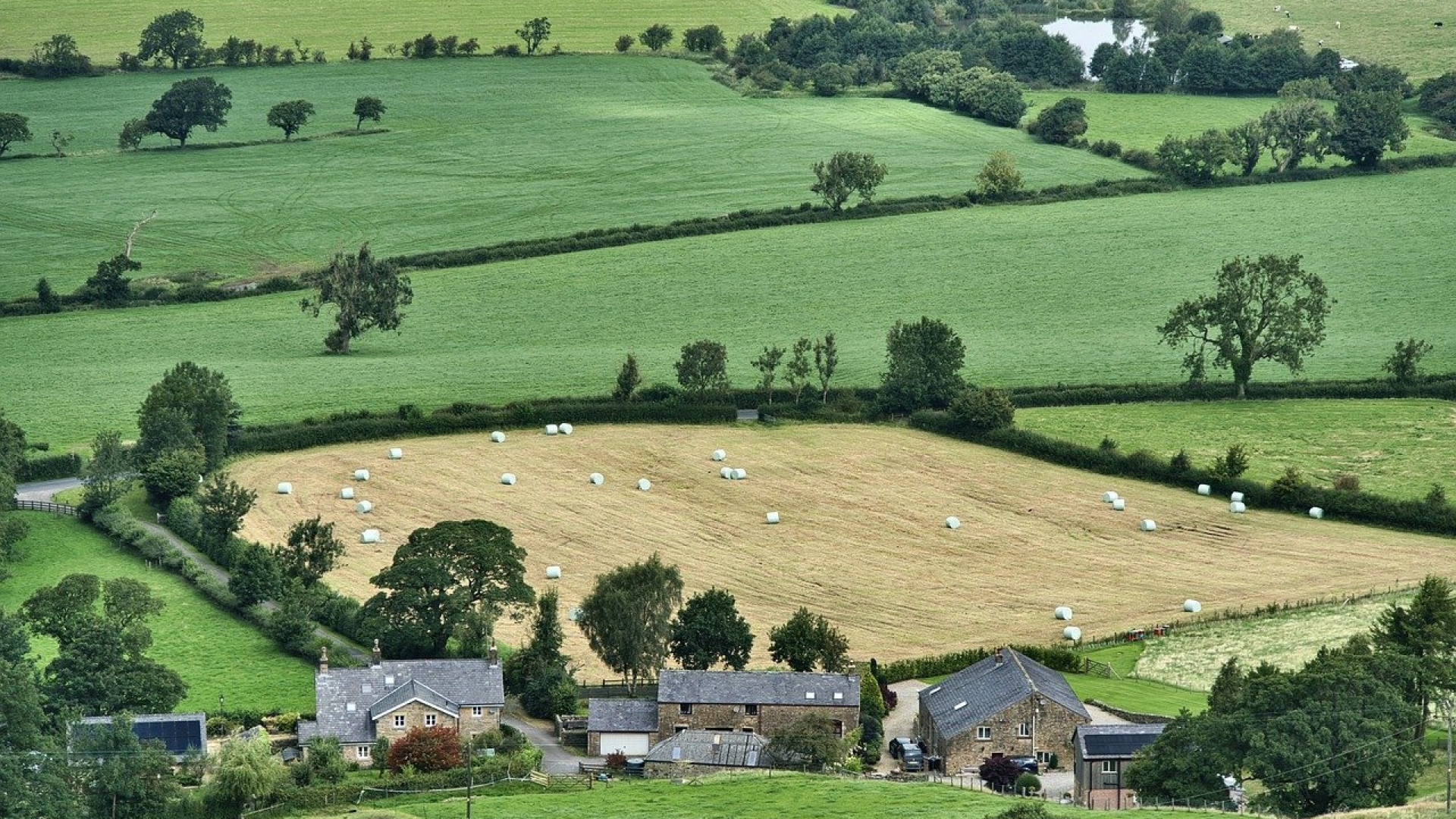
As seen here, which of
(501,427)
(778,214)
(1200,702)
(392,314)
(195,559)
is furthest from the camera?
(778,214)

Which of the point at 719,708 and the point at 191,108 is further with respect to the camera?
the point at 191,108

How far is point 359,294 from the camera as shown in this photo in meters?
146

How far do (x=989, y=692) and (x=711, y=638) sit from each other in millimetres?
12618

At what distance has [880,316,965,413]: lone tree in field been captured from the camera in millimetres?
128625

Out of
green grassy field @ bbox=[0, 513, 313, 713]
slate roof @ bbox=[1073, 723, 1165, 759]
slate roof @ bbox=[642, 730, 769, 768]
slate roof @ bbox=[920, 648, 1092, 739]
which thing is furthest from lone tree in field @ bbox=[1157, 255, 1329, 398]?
green grassy field @ bbox=[0, 513, 313, 713]

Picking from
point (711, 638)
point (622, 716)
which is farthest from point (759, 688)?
point (622, 716)

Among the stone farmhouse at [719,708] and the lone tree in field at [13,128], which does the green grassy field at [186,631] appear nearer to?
the stone farmhouse at [719,708]

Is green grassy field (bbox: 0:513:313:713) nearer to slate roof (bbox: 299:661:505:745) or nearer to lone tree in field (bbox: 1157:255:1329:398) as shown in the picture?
slate roof (bbox: 299:661:505:745)

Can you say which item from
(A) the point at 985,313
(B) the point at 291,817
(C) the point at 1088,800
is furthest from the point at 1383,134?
(B) the point at 291,817

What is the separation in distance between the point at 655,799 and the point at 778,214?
105 m

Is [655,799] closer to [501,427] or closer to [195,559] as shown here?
[195,559]

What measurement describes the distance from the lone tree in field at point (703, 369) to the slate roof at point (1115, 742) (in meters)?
54.3

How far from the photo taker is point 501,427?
12781 centimetres

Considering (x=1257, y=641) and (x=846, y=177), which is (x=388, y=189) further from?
(x=1257, y=641)
